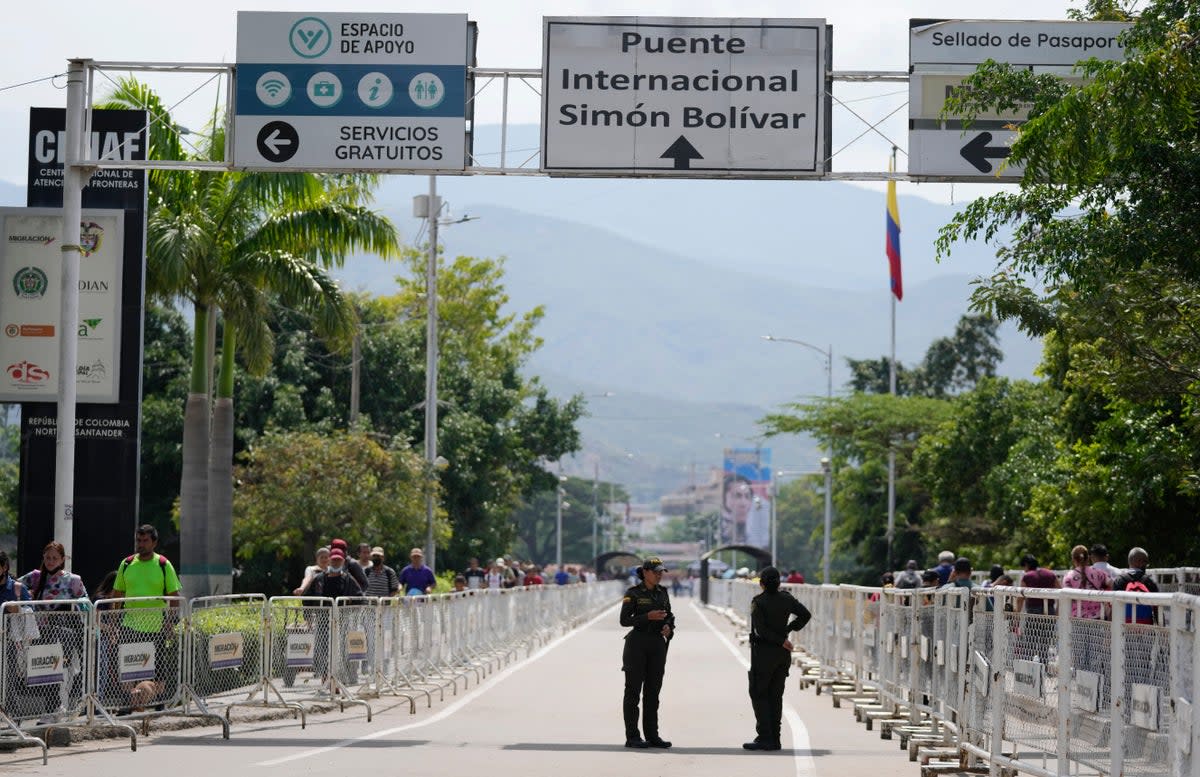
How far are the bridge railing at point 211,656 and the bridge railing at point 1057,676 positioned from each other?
621cm

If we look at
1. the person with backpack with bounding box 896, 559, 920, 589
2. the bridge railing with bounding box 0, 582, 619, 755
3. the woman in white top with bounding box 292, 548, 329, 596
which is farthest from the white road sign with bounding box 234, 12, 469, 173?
the person with backpack with bounding box 896, 559, 920, 589

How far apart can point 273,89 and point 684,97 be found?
453cm

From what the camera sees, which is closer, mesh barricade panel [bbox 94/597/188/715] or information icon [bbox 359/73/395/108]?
mesh barricade panel [bbox 94/597/188/715]

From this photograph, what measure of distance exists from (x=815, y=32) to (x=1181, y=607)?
12.2m

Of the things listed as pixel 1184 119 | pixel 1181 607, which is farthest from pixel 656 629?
pixel 1181 607

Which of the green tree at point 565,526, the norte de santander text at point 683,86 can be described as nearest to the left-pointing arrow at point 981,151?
the norte de santander text at point 683,86

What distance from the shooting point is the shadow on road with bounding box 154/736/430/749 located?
16062mm

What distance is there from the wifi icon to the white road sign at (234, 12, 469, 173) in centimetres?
1

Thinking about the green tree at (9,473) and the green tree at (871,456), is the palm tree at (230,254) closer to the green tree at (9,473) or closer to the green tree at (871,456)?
the green tree at (9,473)

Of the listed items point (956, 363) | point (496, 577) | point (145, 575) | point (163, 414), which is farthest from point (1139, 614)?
point (956, 363)

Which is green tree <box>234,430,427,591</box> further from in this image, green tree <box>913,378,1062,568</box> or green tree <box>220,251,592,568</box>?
green tree <box>913,378,1062,568</box>

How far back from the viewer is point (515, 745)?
1638cm

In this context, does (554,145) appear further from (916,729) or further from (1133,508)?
(1133,508)

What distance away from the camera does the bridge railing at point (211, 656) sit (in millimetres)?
14977
